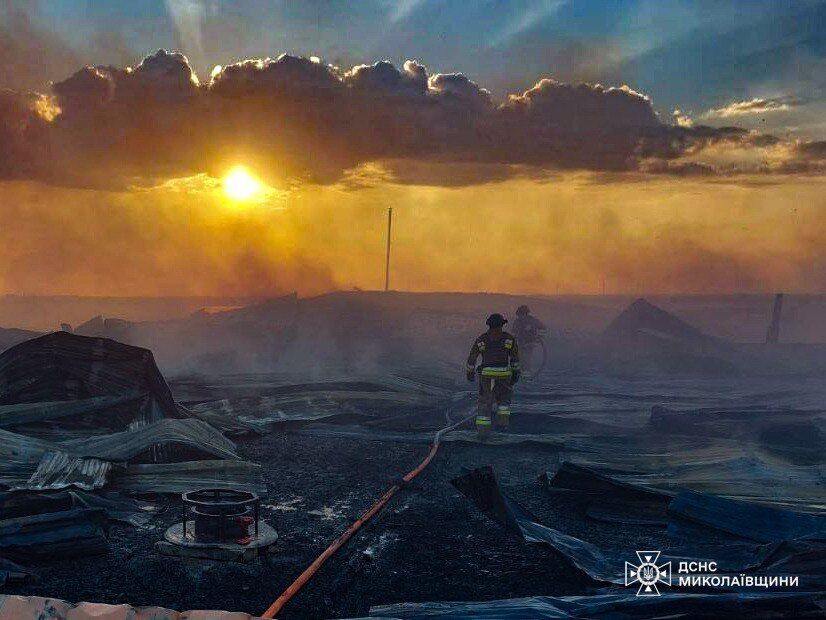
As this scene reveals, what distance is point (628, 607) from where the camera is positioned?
162 inches

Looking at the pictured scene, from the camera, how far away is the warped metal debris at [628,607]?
389 cm

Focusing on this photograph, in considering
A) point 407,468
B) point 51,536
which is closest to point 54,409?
point 51,536

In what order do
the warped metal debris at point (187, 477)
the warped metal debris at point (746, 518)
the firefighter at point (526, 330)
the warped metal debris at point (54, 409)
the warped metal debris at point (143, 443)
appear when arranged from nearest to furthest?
the warped metal debris at point (746, 518)
the warped metal debris at point (187, 477)
the warped metal debris at point (143, 443)
the warped metal debris at point (54, 409)
the firefighter at point (526, 330)

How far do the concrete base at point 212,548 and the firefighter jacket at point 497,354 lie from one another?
21.2ft

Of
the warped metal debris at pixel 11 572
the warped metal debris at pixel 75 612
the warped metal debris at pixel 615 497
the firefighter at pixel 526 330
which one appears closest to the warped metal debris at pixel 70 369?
the warped metal debris at pixel 11 572

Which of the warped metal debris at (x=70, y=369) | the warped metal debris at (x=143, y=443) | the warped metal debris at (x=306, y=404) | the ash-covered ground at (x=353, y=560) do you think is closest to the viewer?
the ash-covered ground at (x=353, y=560)

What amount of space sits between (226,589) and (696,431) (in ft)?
31.9

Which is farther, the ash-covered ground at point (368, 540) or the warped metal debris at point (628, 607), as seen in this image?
the ash-covered ground at point (368, 540)

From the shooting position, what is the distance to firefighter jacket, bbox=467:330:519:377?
1163 cm

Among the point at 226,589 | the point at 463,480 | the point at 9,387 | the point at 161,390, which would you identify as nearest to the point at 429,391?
the point at 161,390

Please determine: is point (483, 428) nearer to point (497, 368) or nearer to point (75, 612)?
point (497, 368)

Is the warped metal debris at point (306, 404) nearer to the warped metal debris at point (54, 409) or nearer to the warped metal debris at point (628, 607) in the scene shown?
the warped metal debris at point (54, 409)

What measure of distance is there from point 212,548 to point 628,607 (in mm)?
2926

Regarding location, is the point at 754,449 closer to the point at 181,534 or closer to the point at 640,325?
the point at 181,534
